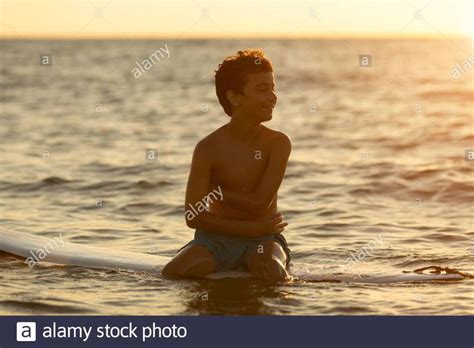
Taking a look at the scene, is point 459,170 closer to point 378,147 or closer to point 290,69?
point 378,147

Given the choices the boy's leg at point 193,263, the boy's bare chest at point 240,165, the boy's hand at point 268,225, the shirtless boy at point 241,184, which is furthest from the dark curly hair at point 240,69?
the boy's leg at point 193,263

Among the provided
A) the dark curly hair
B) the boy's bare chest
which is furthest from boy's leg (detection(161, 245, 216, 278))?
the dark curly hair

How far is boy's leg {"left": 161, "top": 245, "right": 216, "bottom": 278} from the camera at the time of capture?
7957mm

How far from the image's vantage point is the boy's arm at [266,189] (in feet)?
26.0

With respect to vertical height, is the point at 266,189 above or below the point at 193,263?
above

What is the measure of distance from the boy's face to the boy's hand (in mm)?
778

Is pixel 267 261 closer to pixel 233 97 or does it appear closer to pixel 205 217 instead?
pixel 205 217

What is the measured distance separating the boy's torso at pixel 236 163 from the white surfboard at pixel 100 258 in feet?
1.75

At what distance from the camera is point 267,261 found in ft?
25.9

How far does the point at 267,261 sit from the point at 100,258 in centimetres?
173

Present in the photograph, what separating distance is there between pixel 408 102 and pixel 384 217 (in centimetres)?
2187

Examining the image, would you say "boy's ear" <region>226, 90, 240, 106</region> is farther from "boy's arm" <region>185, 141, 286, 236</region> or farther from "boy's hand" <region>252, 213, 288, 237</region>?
"boy's hand" <region>252, 213, 288, 237</region>

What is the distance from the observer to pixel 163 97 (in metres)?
34.8

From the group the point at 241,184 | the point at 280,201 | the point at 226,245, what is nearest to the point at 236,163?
the point at 241,184
